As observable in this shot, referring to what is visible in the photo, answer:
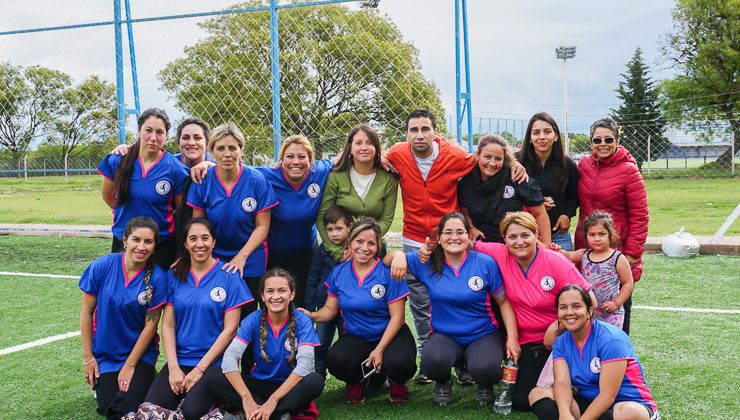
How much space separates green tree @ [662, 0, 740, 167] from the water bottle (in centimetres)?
2976

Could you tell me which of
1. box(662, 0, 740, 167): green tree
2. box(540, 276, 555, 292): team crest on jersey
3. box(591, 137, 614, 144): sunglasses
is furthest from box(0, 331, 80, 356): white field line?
box(662, 0, 740, 167): green tree

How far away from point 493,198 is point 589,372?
1.14 metres

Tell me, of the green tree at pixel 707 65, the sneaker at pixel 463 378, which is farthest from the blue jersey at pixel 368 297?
the green tree at pixel 707 65

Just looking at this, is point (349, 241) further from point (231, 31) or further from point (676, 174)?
point (676, 174)

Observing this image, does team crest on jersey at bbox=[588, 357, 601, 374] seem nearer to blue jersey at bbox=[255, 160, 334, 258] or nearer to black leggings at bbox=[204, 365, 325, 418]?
black leggings at bbox=[204, 365, 325, 418]

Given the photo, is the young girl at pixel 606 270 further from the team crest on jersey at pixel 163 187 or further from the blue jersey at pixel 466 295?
the team crest on jersey at pixel 163 187

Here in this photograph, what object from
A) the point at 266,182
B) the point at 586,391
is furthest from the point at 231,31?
the point at 586,391

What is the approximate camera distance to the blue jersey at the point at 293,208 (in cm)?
384

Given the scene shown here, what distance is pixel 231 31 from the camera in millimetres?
10703

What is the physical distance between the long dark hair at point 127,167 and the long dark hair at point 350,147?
101 cm

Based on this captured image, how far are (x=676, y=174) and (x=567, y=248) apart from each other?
1883 cm

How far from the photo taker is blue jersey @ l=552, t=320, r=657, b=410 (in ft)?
9.46

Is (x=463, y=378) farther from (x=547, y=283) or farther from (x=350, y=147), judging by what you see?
(x=350, y=147)

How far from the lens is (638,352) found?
432 cm
